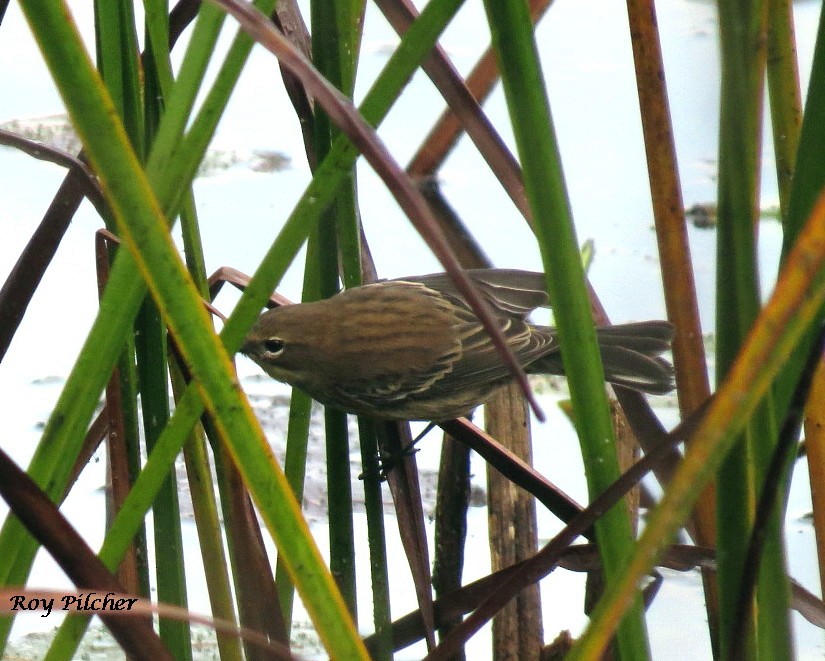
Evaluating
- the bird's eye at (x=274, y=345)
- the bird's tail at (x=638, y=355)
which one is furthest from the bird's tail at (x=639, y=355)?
the bird's eye at (x=274, y=345)

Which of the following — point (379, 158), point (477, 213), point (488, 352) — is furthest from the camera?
point (477, 213)

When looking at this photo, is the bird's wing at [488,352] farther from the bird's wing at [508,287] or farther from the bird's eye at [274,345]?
the bird's eye at [274,345]

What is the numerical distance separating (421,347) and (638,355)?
495 mm

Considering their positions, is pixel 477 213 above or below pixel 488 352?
above

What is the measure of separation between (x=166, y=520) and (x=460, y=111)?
0.75m

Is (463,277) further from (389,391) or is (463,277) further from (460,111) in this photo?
(389,391)

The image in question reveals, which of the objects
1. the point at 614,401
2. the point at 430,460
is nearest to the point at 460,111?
the point at 614,401

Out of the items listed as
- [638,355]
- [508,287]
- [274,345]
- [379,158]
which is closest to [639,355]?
[638,355]

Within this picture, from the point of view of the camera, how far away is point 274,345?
213cm

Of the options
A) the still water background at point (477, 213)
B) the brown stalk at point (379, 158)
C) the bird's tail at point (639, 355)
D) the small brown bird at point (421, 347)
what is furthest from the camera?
the still water background at point (477, 213)

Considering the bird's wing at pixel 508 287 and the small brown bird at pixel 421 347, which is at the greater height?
the bird's wing at pixel 508 287

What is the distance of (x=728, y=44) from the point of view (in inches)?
36.4

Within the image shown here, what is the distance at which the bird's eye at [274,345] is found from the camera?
2109 mm

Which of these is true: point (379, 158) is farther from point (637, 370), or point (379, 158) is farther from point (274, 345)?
point (637, 370)
